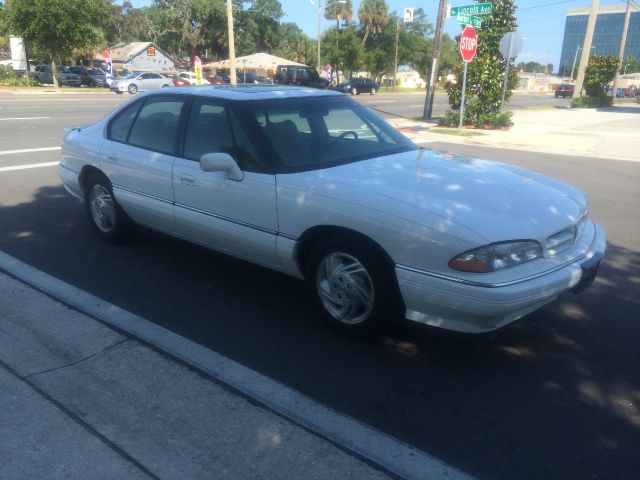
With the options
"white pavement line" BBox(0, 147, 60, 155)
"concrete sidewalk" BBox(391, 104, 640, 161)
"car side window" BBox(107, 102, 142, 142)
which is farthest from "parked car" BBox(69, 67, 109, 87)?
"car side window" BBox(107, 102, 142, 142)

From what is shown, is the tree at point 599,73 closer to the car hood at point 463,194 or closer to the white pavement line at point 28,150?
the white pavement line at point 28,150

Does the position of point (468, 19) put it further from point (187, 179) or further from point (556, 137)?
point (187, 179)

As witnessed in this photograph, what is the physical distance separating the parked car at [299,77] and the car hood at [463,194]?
118 feet

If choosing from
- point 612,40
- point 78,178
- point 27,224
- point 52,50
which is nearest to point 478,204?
point 78,178

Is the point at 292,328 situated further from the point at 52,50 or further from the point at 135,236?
the point at 52,50

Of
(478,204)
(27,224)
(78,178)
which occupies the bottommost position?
(27,224)

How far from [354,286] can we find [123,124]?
2.98m

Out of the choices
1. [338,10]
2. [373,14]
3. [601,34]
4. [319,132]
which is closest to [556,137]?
[319,132]

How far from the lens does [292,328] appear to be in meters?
3.97

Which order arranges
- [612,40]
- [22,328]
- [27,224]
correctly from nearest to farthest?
[22,328] → [27,224] → [612,40]

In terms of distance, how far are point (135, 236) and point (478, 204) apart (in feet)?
11.6

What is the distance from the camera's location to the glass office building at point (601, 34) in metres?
106

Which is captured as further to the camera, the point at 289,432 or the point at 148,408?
the point at 148,408

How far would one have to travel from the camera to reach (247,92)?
181 inches
